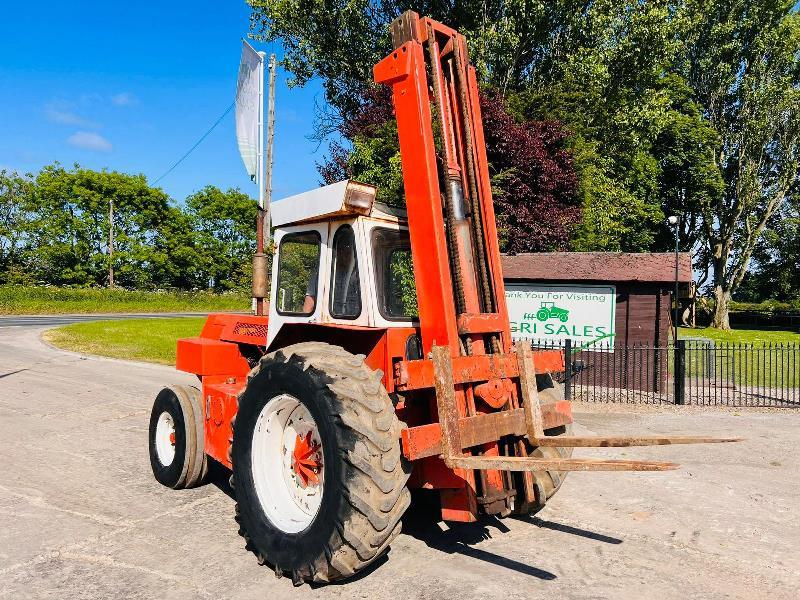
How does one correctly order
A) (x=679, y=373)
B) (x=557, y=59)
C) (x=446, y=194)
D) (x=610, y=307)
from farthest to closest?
(x=557, y=59), (x=610, y=307), (x=679, y=373), (x=446, y=194)

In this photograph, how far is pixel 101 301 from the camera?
1711 inches

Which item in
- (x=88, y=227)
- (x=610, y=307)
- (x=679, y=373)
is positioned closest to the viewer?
(x=679, y=373)

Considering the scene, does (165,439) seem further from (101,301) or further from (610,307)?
(101,301)

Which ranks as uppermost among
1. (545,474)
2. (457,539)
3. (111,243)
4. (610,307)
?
(111,243)

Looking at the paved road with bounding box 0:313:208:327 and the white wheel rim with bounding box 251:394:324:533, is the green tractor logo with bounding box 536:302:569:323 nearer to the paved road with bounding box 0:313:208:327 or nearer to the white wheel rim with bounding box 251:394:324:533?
the white wheel rim with bounding box 251:394:324:533

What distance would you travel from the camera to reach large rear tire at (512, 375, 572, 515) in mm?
4055

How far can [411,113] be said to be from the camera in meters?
4.01

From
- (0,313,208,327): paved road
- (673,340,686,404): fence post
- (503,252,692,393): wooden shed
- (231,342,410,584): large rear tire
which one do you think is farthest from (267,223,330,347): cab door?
(0,313,208,327): paved road

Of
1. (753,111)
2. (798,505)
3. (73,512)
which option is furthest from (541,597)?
(753,111)

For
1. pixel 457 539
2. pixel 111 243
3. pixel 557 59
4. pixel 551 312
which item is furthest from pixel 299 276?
pixel 111 243

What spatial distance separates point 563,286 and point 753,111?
20789 mm

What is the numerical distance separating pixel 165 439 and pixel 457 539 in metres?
3.14

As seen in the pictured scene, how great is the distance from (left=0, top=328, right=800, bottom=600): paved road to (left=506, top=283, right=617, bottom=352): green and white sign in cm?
503

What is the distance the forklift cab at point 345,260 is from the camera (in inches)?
163
